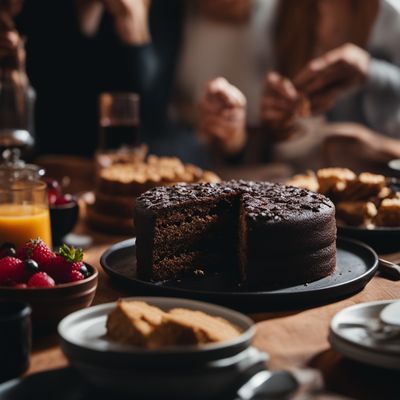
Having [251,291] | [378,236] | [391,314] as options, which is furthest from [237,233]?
[391,314]

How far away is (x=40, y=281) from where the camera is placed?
1.37 meters

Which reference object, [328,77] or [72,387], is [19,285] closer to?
[72,387]

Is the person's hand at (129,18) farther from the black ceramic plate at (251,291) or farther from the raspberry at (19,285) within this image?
the raspberry at (19,285)

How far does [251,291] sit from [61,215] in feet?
2.30

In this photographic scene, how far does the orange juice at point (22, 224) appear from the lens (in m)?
1.85

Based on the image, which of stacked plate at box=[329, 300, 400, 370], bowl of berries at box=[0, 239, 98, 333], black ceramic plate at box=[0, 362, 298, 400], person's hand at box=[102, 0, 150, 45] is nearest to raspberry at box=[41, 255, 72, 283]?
bowl of berries at box=[0, 239, 98, 333]

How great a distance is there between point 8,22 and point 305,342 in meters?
1.79

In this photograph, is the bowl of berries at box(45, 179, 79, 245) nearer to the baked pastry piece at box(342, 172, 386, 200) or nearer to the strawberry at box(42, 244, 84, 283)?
the strawberry at box(42, 244, 84, 283)

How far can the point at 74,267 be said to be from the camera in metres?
1.43

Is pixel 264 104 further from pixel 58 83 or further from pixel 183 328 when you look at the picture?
pixel 183 328

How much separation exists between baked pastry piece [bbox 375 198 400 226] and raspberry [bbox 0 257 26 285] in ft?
3.76

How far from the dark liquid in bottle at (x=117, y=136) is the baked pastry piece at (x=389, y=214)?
1.04 meters

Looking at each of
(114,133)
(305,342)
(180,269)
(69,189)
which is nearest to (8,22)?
(114,133)

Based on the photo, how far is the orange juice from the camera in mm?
1848
